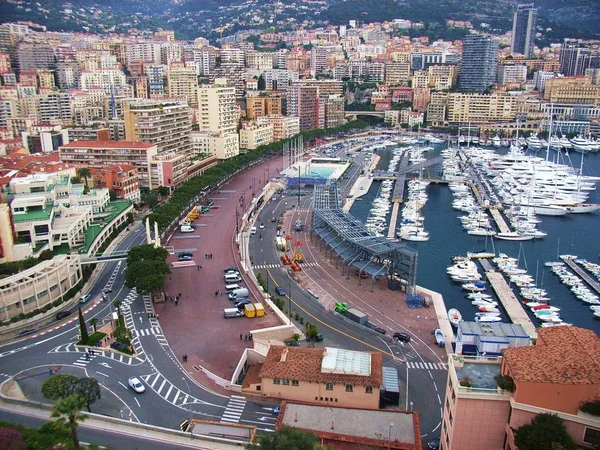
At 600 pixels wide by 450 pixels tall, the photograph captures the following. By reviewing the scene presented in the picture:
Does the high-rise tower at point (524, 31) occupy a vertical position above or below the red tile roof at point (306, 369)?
above

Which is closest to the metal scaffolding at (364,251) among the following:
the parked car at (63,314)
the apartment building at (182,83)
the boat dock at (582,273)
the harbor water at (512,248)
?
the harbor water at (512,248)

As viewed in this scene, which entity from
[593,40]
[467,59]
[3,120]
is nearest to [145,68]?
[3,120]

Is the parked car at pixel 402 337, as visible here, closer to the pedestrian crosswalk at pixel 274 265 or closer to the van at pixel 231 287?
the van at pixel 231 287

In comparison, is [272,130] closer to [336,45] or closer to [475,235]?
[475,235]

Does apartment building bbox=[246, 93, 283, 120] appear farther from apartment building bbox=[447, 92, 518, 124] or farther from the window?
the window

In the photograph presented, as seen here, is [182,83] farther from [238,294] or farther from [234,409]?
[234,409]

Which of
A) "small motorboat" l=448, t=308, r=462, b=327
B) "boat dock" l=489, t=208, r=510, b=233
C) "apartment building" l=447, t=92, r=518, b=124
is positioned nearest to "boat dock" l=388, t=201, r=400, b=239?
"boat dock" l=489, t=208, r=510, b=233
